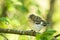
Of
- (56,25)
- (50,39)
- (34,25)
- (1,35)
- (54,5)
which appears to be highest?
(54,5)

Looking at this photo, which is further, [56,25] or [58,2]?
[58,2]

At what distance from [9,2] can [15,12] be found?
2.22 feet

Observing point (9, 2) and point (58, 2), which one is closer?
point (9, 2)

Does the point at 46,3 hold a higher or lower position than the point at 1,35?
higher

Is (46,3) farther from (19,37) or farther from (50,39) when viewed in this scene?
(50,39)

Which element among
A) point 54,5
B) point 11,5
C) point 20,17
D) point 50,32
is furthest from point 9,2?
point 54,5

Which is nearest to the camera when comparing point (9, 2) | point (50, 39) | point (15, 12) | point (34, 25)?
point (50, 39)

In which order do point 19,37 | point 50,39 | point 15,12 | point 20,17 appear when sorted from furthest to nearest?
point 15,12, point 20,17, point 19,37, point 50,39

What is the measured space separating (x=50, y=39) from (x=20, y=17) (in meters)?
1.99

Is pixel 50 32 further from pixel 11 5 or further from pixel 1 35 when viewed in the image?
pixel 11 5

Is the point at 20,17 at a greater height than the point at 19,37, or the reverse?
the point at 20,17

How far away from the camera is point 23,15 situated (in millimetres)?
3625

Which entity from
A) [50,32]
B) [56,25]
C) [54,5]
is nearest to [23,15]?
[50,32]

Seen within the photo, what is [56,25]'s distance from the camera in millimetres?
7320
